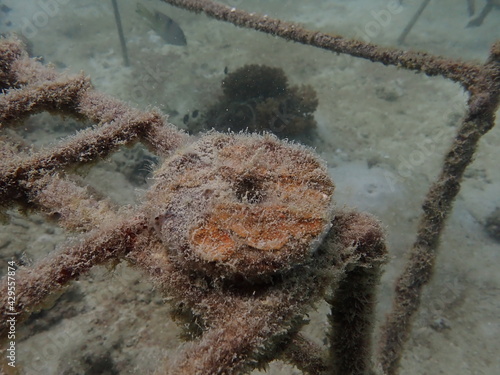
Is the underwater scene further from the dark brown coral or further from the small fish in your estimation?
the small fish

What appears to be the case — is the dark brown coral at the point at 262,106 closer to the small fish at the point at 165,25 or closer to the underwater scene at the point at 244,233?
the underwater scene at the point at 244,233

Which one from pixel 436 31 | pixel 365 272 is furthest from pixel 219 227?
pixel 436 31

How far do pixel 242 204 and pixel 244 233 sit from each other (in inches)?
6.5

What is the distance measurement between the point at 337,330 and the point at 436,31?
16888 mm

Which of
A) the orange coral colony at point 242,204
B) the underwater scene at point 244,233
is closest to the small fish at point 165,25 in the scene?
the underwater scene at point 244,233

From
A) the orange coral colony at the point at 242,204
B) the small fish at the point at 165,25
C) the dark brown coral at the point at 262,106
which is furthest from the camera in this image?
the small fish at the point at 165,25

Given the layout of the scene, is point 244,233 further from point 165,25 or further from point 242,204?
point 165,25

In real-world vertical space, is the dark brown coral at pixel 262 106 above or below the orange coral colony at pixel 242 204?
below

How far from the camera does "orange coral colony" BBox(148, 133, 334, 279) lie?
61.1 inches

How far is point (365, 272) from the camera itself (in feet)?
6.40

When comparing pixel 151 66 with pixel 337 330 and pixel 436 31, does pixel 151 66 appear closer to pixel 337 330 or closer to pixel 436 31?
pixel 337 330

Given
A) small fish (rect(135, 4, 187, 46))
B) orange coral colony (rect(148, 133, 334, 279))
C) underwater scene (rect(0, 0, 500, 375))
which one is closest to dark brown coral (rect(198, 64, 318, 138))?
underwater scene (rect(0, 0, 500, 375))

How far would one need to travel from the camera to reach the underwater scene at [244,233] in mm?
1589

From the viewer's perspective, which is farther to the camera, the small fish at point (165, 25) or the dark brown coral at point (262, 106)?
the small fish at point (165, 25)
